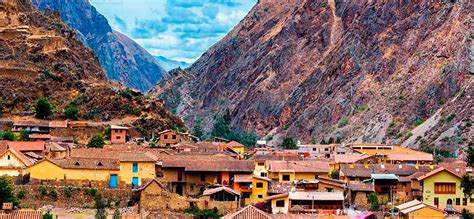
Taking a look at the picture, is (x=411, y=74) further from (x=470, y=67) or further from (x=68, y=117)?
(x=68, y=117)

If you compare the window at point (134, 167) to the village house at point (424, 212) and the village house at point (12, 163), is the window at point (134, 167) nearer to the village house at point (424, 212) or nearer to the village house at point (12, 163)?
the village house at point (12, 163)

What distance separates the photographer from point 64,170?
73688 millimetres

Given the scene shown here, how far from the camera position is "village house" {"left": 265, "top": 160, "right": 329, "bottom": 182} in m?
75.4

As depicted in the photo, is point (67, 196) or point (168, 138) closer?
point (67, 196)

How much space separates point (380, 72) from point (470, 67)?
1208 inches

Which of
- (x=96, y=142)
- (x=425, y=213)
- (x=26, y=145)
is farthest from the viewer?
(x=96, y=142)

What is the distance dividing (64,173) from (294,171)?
1852 centimetres

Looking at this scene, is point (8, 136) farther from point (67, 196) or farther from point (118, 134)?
point (67, 196)

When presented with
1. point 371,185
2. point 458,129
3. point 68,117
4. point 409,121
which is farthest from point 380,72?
point 371,185

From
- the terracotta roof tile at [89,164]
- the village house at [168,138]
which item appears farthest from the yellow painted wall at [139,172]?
the village house at [168,138]

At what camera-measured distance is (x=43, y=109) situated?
107875 mm


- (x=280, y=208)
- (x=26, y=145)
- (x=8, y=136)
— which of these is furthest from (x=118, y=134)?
(x=280, y=208)

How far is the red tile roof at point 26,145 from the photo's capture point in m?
86.2

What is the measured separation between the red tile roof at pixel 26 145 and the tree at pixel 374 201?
33.0m
